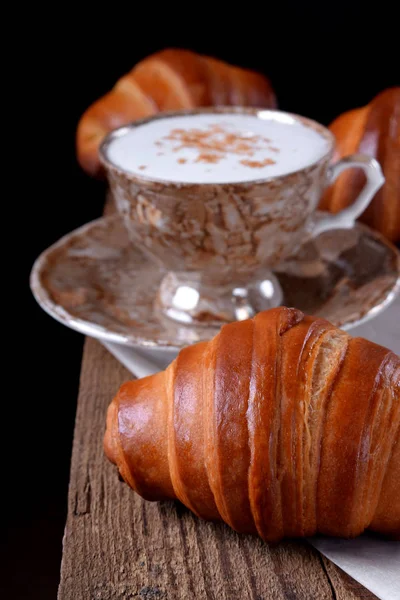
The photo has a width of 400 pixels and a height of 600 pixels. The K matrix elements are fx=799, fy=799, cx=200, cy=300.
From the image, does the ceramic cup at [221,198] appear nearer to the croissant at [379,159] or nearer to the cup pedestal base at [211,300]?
the cup pedestal base at [211,300]

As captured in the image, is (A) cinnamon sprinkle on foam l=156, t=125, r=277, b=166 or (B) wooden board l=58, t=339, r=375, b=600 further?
(A) cinnamon sprinkle on foam l=156, t=125, r=277, b=166

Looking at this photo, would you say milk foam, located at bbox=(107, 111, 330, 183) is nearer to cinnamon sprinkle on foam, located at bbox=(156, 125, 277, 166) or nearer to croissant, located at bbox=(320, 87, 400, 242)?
cinnamon sprinkle on foam, located at bbox=(156, 125, 277, 166)

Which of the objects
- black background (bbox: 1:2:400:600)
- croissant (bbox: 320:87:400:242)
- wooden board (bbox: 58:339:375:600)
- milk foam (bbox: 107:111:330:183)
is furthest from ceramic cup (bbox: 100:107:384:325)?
black background (bbox: 1:2:400:600)

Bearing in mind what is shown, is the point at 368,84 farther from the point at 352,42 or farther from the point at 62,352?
the point at 62,352

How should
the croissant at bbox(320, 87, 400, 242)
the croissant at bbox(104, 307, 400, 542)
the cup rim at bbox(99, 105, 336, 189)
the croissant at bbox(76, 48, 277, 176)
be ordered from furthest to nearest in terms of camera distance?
the croissant at bbox(76, 48, 277, 176)
the croissant at bbox(320, 87, 400, 242)
the cup rim at bbox(99, 105, 336, 189)
the croissant at bbox(104, 307, 400, 542)

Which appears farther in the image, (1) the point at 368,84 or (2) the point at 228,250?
(1) the point at 368,84

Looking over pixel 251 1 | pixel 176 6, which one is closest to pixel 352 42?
pixel 251 1

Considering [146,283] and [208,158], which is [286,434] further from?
[146,283]
